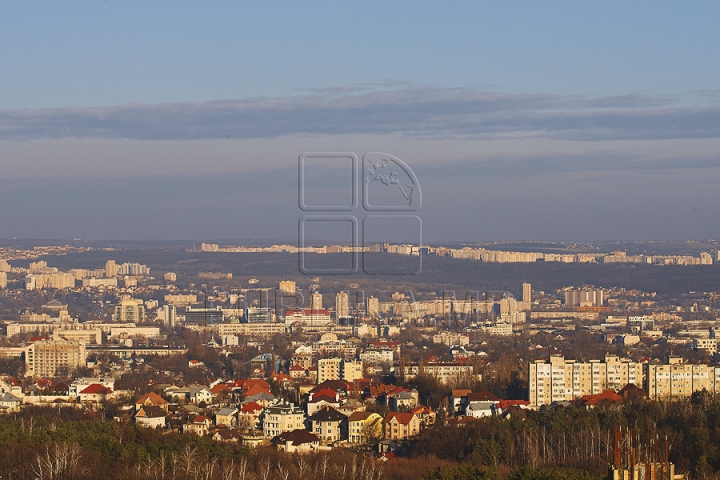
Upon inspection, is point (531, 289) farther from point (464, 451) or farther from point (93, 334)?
point (464, 451)

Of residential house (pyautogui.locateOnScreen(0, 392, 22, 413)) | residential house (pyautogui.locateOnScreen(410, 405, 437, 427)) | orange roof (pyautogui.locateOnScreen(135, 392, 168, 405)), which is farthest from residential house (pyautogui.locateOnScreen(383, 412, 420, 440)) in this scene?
residential house (pyautogui.locateOnScreen(0, 392, 22, 413))

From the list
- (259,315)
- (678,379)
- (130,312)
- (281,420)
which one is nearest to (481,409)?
(281,420)

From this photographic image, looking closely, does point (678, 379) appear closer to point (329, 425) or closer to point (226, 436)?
point (329, 425)

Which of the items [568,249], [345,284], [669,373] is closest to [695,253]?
[568,249]

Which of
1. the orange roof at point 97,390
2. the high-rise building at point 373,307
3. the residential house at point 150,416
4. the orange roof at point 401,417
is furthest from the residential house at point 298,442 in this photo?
the high-rise building at point 373,307

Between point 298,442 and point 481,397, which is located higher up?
point 481,397
